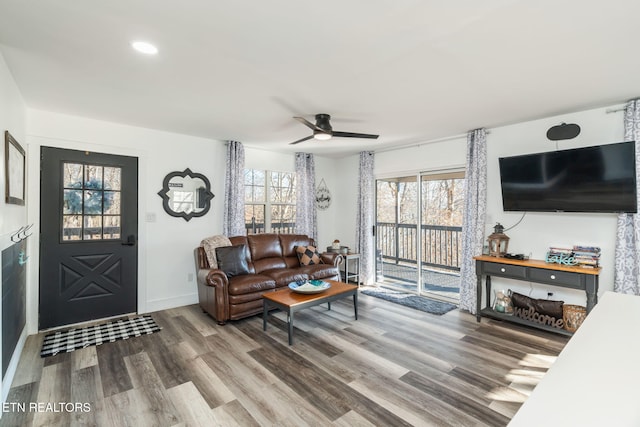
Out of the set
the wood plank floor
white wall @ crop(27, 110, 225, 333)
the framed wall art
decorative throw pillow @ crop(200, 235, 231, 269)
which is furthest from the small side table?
the framed wall art

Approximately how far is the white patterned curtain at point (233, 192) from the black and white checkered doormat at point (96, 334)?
1678 mm

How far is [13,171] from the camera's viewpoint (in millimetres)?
2648

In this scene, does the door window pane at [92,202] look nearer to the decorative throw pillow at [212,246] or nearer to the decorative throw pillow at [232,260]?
the decorative throw pillow at [212,246]

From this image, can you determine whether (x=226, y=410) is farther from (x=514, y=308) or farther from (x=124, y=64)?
(x=514, y=308)

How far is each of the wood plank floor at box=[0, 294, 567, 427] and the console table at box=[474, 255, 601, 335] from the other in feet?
0.49

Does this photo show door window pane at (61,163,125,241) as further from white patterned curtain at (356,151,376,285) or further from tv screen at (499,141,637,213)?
tv screen at (499,141,637,213)

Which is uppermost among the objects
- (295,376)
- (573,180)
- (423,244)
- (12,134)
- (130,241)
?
(12,134)

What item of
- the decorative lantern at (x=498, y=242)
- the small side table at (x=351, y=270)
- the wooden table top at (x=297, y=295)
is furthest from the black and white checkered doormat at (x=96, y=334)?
the decorative lantern at (x=498, y=242)

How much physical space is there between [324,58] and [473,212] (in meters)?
3.11

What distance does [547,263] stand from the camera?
3.56 m

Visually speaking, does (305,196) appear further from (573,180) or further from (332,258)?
(573,180)

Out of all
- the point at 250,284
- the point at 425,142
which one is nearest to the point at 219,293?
the point at 250,284

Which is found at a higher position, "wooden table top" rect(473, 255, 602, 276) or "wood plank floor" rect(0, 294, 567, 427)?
"wooden table top" rect(473, 255, 602, 276)

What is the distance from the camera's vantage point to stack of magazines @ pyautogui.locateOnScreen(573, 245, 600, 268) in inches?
131
